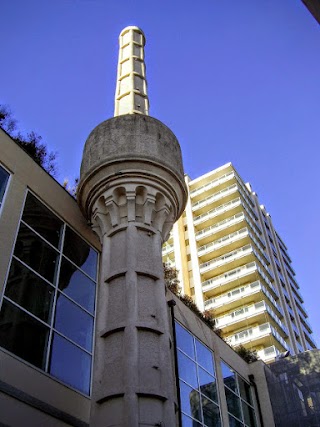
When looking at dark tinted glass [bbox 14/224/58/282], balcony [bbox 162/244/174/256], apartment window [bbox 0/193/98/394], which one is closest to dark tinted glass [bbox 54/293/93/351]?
apartment window [bbox 0/193/98/394]

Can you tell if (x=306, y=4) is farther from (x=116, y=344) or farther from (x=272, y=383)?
(x=272, y=383)

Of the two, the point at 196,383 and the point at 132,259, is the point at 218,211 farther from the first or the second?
the point at 132,259

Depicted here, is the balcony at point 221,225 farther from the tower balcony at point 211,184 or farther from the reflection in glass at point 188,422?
the reflection in glass at point 188,422

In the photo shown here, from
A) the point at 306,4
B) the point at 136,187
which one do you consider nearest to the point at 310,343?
the point at 136,187

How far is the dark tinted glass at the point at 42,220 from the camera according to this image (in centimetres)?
1245

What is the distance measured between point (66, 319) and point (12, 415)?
115 inches

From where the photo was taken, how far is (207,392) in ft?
54.0

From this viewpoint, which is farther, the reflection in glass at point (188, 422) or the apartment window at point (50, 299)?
the reflection in glass at point (188, 422)

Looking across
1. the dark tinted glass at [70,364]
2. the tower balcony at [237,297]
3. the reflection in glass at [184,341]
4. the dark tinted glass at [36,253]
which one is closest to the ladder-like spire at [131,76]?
the dark tinted glass at [36,253]

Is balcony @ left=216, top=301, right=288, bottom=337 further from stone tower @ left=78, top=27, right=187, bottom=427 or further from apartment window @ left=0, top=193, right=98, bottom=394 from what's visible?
apartment window @ left=0, top=193, right=98, bottom=394

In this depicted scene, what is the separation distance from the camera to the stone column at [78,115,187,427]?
32.6 feet

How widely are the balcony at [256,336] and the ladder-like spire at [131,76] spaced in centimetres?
2987

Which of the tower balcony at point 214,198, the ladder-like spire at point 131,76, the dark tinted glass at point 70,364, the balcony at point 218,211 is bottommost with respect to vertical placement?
the dark tinted glass at point 70,364

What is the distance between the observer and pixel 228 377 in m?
18.5
